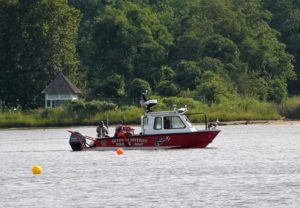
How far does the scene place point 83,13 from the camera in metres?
147

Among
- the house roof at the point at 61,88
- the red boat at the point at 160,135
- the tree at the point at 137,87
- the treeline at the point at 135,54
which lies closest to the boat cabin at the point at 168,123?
the red boat at the point at 160,135

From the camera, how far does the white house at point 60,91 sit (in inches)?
4833

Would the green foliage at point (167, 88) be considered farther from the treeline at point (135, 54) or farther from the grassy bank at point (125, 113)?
the grassy bank at point (125, 113)

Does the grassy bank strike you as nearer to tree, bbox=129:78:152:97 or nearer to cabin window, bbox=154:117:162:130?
tree, bbox=129:78:152:97

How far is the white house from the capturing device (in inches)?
4833

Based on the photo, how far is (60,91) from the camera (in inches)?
4833

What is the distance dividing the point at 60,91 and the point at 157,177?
7362 cm

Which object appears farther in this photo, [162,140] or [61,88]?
[61,88]

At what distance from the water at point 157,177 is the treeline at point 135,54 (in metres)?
46.3

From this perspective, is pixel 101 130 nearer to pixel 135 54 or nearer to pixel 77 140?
pixel 77 140

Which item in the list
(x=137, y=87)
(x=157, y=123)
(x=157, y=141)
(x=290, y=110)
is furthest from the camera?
(x=137, y=87)

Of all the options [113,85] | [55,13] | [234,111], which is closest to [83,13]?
[55,13]

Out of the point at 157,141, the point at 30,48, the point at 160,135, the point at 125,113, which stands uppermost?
the point at 30,48

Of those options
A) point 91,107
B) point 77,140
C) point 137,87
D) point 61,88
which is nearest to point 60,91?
point 61,88
